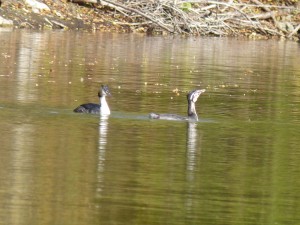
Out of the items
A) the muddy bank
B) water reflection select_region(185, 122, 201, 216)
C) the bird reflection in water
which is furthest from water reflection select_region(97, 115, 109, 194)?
the muddy bank

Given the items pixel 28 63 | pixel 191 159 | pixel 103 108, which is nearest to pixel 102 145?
pixel 191 159

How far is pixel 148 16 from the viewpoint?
44469mm

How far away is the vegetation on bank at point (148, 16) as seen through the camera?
42.9m

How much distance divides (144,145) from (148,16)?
95.4 feet

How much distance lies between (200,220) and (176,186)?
1710 mm

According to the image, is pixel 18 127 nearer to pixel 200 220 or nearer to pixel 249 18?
pixel 200 220

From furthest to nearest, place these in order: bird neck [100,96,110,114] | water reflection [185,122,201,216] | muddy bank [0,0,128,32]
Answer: muddy bank [0,0,128,32]
bird neck [100,96,110,114]
water reflection [185,122,201,216]

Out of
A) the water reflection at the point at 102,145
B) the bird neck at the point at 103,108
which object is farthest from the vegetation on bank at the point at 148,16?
the water reflection at the point at 102,145

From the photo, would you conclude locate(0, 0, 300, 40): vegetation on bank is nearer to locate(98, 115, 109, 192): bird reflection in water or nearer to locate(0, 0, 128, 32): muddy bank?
locate(0, 0, 128, 32): muddy bank

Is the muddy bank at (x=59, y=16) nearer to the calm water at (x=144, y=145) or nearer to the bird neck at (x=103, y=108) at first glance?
the calm water at (x=144, y=145)

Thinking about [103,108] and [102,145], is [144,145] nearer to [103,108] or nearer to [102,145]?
[102,145]

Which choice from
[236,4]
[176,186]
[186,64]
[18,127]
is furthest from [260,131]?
[236,4]

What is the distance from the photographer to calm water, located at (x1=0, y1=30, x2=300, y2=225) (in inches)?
451

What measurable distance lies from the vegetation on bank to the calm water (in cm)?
1163
